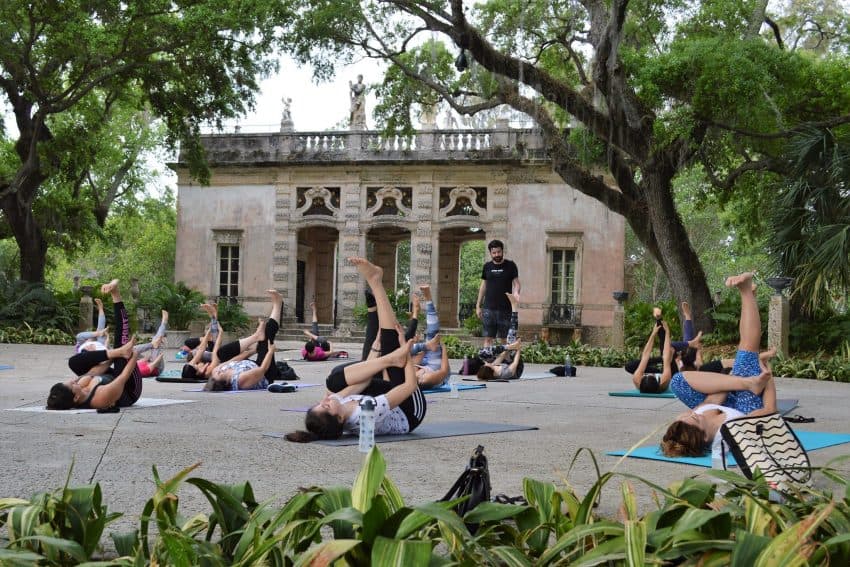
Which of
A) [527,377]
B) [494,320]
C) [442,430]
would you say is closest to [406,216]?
[494,320]

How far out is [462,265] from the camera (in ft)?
158

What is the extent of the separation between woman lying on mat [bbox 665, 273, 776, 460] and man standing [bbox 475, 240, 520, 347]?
27.4ft

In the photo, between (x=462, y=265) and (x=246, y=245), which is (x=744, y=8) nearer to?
(x=246, y=245)

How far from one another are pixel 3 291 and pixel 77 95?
576 cm

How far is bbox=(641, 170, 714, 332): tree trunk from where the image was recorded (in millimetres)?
17422

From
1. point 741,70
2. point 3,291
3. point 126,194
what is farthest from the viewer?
point 126,194

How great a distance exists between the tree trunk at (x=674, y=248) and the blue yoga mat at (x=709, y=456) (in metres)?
10.3

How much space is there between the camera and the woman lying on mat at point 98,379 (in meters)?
8.30

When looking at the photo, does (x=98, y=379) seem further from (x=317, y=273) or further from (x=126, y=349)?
(x=317, y=273)

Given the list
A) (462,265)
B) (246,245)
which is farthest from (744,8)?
(462,265)

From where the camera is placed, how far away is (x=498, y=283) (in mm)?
14398

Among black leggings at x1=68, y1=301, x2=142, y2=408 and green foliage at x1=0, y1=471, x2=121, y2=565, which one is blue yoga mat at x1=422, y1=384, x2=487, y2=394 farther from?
green foliage at x1=0, y1=471, x2=121, y2=565

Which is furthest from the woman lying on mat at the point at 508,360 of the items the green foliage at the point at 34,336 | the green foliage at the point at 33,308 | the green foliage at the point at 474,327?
the green foliage at the point at 33,308

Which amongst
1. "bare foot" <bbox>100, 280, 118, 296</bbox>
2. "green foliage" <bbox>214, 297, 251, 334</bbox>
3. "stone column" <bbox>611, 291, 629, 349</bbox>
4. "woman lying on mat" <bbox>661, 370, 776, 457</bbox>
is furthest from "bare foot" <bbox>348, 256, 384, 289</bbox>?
"green foliage" <bbox>214, 297, 251, 334</bbox>
